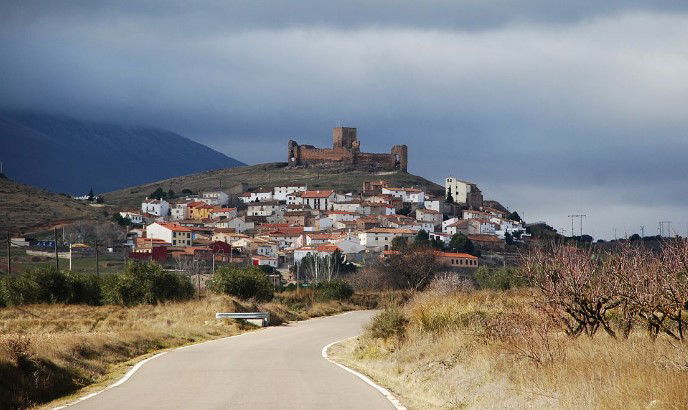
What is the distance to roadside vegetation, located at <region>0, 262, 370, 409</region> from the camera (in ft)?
58.0

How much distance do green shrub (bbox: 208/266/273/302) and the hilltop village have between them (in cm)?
6689

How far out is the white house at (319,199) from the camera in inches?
7766

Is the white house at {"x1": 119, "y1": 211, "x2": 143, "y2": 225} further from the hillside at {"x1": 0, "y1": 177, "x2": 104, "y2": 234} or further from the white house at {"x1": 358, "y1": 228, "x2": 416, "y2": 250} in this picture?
the white house at {"x1": 358, "y1": 228, "x2": 416, "y2": 250}

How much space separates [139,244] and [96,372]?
387ft

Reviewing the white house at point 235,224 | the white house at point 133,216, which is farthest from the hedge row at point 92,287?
the white house at point 235,224

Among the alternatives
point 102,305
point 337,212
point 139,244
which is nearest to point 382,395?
point 102,305

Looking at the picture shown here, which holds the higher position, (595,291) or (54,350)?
(595,291)

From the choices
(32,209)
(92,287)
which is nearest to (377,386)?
(92,287)

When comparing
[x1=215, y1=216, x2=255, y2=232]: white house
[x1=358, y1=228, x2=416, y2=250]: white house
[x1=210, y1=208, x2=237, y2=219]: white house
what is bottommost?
[x1=358, y1=228, x2=416, y2=250]: white house

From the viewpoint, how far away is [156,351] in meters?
27.1

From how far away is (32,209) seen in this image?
444 ft

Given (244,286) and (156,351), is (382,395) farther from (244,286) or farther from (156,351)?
(244,286)

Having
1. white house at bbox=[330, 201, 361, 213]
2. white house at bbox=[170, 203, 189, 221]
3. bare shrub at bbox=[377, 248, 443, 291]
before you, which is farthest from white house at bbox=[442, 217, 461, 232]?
bare shrub at bbox=[377, 248, 443, 291]

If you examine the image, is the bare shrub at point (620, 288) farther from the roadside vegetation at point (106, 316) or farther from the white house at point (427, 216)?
the white house at point (427, 216)
